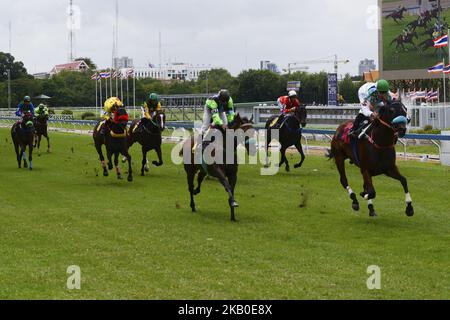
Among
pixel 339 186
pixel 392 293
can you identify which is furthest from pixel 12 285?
pixel 339 186

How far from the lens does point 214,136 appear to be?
15000mm

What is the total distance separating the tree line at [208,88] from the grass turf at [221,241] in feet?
243

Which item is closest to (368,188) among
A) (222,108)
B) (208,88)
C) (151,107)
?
(222,108)

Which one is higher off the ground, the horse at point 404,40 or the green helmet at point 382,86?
the horse at point 404,40

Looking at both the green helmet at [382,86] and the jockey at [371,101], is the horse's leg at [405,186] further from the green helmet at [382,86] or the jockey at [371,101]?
the green helmet at [382,86]

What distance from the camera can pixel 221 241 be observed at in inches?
487

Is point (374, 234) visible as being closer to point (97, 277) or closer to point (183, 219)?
point (183, 219)

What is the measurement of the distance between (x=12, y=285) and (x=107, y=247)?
2.74 m

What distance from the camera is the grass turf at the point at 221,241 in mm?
9150

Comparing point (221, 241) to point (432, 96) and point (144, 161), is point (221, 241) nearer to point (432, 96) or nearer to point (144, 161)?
point (144, 161)

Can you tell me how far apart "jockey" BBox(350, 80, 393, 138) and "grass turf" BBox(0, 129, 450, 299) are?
1.73 m

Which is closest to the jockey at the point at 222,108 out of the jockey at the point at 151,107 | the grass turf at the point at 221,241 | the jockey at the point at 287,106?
the grass turf at the point at 221,241

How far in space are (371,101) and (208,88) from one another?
296ft

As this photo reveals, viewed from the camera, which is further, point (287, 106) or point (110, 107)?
point (287, 106)
